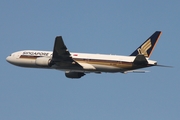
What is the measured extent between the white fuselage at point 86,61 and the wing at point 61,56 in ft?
3.01

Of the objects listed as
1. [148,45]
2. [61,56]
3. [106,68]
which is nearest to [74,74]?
[61,56]

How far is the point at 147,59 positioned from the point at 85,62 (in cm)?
981

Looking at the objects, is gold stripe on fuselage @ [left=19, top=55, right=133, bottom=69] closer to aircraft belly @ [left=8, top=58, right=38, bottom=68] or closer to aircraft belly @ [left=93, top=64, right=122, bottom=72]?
aircraft belly @ [left=93, top=64, right=122, bottom=72]

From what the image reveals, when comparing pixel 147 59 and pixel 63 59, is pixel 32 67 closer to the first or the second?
pixel 63 59

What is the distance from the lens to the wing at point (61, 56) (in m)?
69.1

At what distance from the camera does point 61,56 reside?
71.4 metres

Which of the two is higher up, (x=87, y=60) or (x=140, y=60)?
(x=87, y=60)

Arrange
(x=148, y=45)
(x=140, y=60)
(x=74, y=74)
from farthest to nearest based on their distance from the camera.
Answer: (x=74, y=74) → (x=148, y=45) → (x=140, y=60)

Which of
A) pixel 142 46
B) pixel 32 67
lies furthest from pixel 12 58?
pixel 142 46

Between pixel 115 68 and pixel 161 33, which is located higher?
pixel 161 33

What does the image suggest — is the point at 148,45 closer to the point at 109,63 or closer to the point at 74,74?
the point at 109,63

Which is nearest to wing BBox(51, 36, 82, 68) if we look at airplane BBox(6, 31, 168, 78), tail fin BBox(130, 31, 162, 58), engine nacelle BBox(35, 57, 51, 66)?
airplane BBox(6, 31, 168, 78)

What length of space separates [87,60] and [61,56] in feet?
15.2

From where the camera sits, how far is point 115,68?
235 ft
